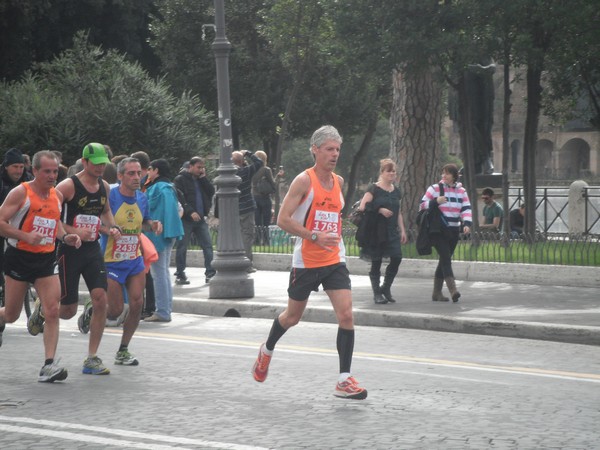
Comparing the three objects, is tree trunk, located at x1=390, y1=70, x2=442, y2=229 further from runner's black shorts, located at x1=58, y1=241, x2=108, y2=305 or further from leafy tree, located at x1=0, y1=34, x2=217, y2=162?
runner's black shorts, located at x1=58, y1=241, x2=108, y2=305

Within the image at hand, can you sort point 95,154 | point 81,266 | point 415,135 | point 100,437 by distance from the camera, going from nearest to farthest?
1. point 100,437
2. point 95,154
3. point 81,266
4. point 415,135

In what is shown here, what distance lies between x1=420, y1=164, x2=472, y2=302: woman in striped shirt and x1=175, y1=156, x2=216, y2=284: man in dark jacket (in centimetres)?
412

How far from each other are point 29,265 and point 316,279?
2.11 m

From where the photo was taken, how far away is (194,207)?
18047mm

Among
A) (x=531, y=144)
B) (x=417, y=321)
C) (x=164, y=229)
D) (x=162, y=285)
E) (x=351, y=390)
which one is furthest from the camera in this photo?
(x=531, y=144)

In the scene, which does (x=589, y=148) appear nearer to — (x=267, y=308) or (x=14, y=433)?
(x=267, y=308)

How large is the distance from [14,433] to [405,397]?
2610mm

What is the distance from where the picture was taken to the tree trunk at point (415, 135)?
2411 centimetres

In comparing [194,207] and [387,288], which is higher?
[194,207]

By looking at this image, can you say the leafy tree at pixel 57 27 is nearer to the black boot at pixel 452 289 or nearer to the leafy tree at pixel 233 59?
the leafy tree at pixel 233 59

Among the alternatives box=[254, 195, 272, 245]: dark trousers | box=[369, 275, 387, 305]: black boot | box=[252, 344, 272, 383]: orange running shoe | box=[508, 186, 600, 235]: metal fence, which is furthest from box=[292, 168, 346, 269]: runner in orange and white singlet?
box=[508, 186, 600, 235]: metal fence

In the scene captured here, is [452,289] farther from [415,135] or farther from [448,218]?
[415,135]

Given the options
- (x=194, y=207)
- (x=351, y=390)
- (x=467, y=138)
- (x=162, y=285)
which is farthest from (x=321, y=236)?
(x=467, y=138)

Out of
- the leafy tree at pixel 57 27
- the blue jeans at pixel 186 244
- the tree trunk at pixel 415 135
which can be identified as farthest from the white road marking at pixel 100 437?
the leafy tree at pixel 57 27
